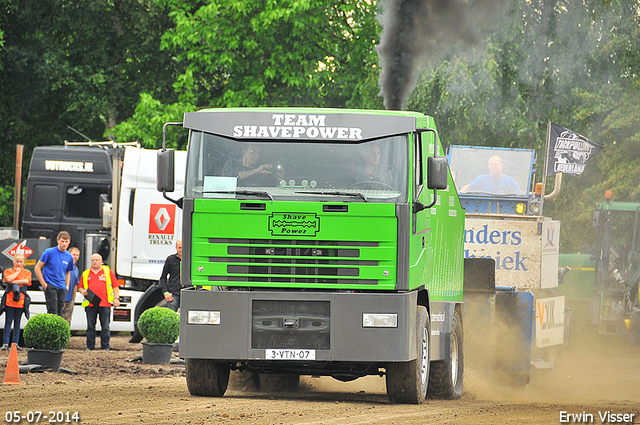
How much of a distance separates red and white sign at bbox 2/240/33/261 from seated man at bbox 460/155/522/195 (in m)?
7.26

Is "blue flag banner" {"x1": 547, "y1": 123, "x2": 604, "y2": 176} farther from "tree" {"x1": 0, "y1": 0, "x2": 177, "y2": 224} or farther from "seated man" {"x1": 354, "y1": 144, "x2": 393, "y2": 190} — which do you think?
"tree" {"x1": 0, "y1": 0, "x2": 177, "y2": 224}

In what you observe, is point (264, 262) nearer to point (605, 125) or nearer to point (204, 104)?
point (204, 104)

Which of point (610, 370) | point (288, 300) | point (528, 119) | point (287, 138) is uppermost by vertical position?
point (528, 119)

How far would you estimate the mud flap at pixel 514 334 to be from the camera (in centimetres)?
1334

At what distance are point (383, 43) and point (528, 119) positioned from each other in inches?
349

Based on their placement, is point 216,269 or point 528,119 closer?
point 216,269

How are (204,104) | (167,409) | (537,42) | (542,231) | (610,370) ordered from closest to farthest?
(167,409) < (542,231) < (610,370) < (537,42) < (204,104)

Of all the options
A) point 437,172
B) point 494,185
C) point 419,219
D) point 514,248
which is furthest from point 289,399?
point 494,185

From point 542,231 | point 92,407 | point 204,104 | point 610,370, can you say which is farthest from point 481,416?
point 204,104

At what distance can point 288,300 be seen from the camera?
932cm

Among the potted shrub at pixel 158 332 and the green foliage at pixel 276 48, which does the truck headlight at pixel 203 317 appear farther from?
the green foliage at pixel 276 48

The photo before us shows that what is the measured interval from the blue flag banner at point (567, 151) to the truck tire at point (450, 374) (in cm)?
654

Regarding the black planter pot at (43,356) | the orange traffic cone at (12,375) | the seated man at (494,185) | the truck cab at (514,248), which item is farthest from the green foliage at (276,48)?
the orange traffic cone at (12,375)

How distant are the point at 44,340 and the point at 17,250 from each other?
4.33 m
